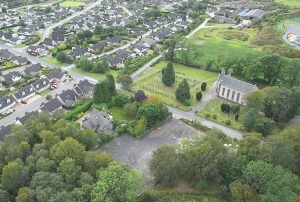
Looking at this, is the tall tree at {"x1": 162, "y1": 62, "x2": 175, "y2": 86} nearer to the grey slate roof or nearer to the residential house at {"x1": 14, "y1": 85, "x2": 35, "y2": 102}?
the grey slate roof

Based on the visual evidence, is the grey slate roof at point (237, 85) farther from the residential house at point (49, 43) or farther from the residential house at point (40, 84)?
the residential house at point (49, 43)

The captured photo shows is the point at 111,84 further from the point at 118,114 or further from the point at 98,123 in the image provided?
the point at 98,123

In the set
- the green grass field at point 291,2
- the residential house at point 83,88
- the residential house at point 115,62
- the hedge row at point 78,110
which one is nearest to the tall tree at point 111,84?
the hedge row at point 78,110

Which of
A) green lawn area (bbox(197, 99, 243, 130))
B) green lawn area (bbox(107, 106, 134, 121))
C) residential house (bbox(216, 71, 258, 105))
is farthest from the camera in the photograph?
residential house (bbox(216, 71, 258, 105))

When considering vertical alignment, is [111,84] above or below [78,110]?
above

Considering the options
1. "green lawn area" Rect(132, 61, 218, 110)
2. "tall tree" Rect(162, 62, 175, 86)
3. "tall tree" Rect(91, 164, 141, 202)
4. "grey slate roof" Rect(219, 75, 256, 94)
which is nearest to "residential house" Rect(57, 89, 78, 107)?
"green lawn area" Rect(132, 61, 218, 110)

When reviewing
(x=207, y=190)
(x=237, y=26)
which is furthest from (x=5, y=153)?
(x=237, y=26)

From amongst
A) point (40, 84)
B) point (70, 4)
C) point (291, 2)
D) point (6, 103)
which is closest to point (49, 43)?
point (40, 84)
